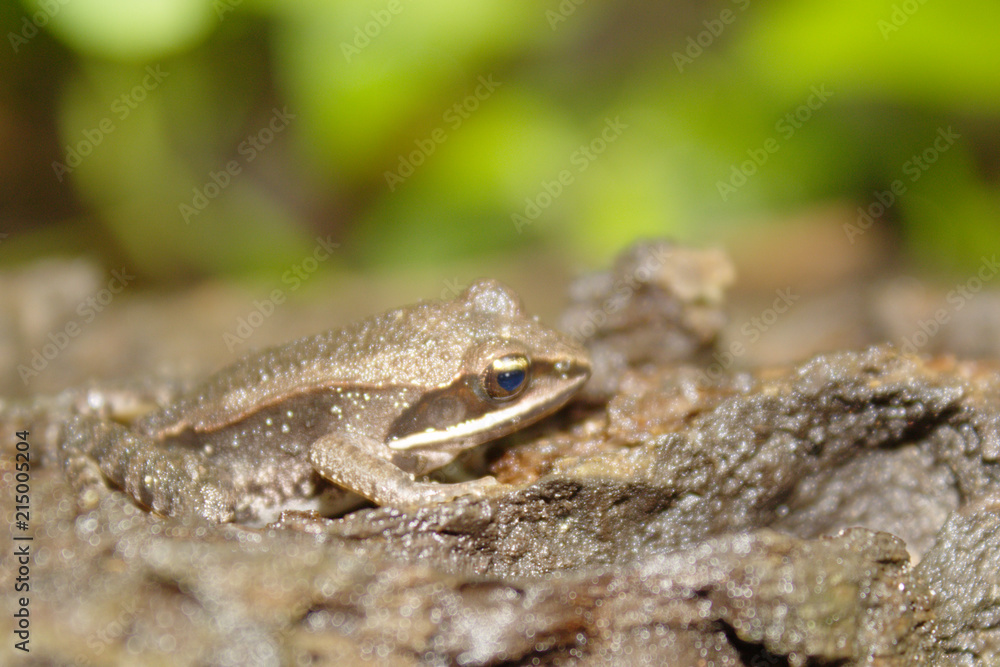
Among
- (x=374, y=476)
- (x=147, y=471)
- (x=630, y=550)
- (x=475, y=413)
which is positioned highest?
(x=147, y=471)

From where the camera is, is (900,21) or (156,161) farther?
(156,161)

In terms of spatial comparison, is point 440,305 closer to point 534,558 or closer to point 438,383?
point 438,383

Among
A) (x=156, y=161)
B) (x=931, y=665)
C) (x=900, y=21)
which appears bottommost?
(x=931, y=665)

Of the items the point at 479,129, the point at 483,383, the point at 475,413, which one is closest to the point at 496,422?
the point at 475,413

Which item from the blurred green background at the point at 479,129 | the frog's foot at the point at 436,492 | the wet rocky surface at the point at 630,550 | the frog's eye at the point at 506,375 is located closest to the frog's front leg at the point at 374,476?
the frog's foot at the point at 436,492

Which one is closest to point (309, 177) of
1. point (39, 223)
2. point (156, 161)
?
point (156, 161)

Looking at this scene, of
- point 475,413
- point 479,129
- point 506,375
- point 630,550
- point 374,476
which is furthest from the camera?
point 479,129

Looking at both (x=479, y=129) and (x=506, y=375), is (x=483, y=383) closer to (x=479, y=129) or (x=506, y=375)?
(x=506, y=375)
